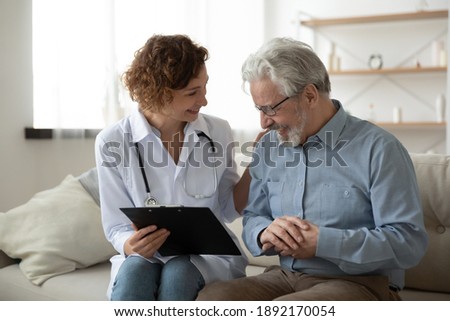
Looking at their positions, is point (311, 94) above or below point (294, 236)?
above

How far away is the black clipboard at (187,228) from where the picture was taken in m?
1.65

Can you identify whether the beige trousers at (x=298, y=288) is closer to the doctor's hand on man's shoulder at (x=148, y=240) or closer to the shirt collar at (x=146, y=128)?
the doctor's hand on man's shoulder at (x=148, y=240)

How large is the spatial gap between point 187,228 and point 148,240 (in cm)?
13

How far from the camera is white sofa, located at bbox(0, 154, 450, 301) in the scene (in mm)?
2023

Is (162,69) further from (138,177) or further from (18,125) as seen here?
(18,125)

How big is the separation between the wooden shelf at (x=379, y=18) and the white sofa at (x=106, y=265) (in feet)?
10.4

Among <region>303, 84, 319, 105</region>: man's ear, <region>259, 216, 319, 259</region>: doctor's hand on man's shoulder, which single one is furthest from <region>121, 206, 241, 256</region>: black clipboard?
<region>303, 84, 319, 105</region>: man's ear

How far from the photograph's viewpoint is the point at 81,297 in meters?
2.12

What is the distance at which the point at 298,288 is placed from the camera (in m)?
1.74

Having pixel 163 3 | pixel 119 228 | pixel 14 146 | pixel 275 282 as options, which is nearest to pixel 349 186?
pixel 275 282

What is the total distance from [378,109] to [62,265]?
3.66 m

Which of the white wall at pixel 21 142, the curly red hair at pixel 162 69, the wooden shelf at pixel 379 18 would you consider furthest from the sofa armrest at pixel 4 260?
the wooden shelf at pixel 379 18

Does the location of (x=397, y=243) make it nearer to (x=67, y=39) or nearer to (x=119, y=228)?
(x=119, y=228)

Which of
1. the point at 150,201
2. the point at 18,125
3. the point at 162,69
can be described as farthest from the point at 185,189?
the point at 18,125
